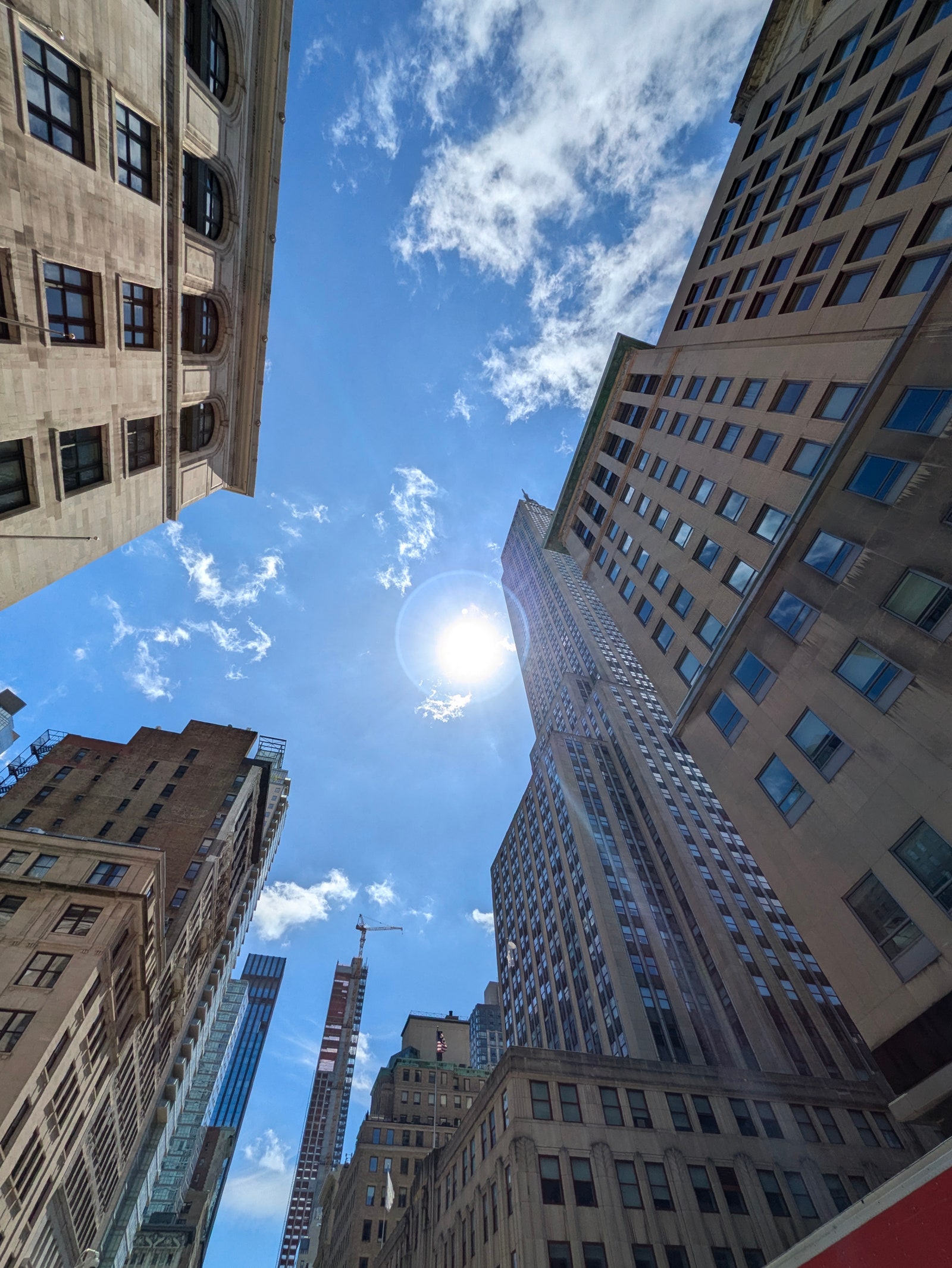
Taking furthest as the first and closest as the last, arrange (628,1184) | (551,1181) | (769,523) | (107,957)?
(107,957), (628,1184), (551,1181), (769,523)

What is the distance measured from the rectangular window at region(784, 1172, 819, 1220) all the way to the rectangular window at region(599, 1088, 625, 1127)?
36.5 feet

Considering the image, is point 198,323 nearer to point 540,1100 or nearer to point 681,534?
point 681,534

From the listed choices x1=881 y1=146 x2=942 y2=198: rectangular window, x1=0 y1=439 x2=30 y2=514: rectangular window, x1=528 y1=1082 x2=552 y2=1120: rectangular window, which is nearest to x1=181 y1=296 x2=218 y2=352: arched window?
x1=0 y1=439 x2=30 y2=514: rectangular window

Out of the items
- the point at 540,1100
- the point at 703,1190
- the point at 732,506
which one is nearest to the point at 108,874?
the point at 540,1100

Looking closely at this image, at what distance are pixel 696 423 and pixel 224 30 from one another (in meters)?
30.1

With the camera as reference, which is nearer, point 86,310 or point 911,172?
point 86,310

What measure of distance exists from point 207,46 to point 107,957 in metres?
49.9

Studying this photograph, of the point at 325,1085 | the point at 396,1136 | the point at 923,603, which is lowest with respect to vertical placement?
the point at 923,603

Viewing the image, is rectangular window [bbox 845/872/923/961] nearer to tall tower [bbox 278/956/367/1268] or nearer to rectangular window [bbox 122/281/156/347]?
rectangular window [bbox 122/281/156/347]

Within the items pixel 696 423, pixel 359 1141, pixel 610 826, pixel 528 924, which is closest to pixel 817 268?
pixel 696 423

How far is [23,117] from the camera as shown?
16172 mm

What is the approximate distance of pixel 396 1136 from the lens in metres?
76.6

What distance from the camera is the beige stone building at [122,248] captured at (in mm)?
17094

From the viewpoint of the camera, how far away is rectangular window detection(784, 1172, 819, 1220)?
117 feet
